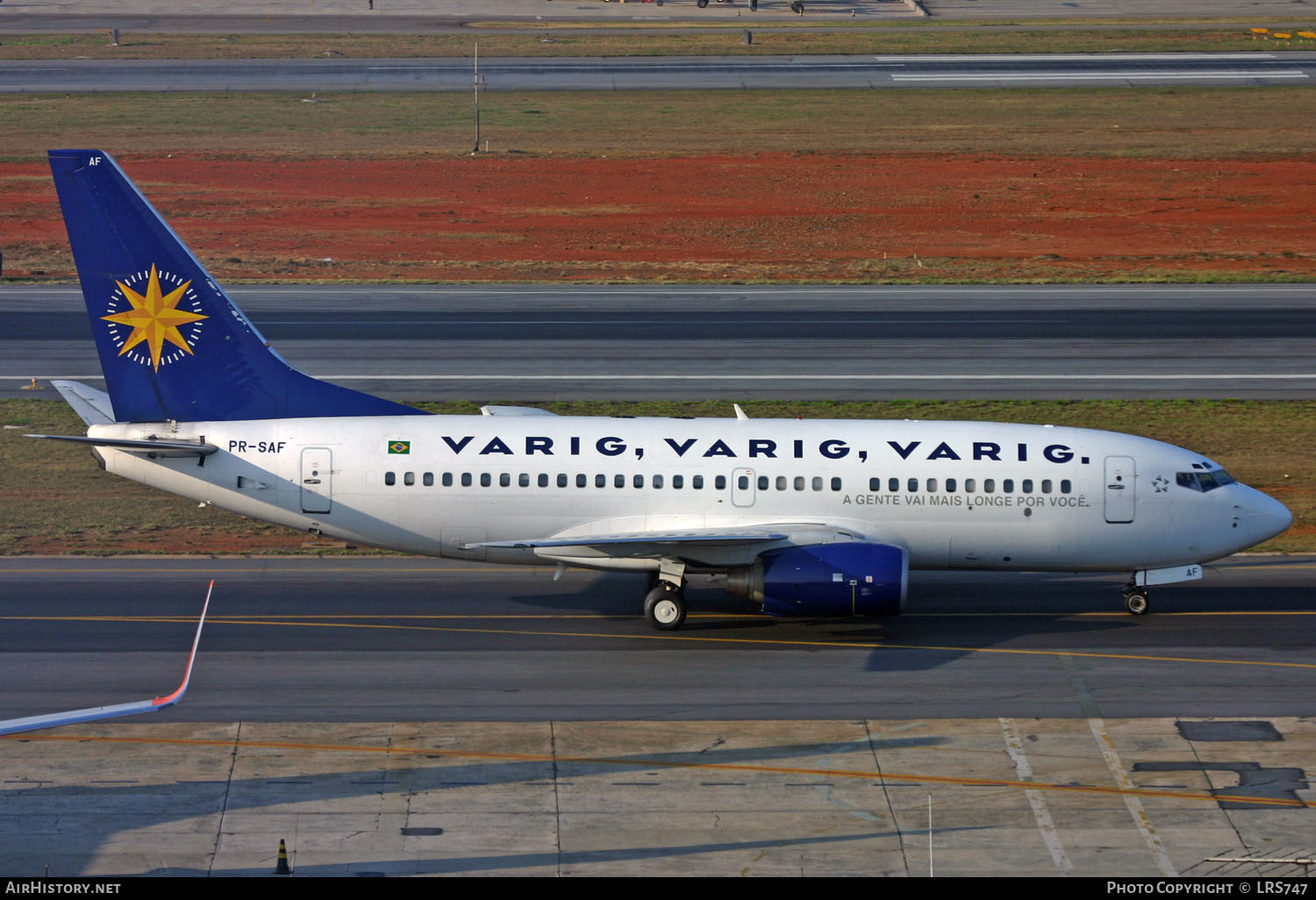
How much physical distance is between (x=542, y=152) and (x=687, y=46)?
120ft

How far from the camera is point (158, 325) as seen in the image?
101ft

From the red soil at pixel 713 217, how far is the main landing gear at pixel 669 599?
114 feet

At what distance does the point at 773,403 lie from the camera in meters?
46.1

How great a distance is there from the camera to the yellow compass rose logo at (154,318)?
1201 inches

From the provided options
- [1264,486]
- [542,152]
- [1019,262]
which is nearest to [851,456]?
[1264,486]

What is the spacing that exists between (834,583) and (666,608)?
12.0 feet

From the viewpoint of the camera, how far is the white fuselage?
30328mm

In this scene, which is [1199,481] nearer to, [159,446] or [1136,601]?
[1136,601]

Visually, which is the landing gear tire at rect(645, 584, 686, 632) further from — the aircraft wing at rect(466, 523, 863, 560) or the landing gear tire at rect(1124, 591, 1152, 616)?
the landing gear tire at rect(1124, 591, 1152, 616)

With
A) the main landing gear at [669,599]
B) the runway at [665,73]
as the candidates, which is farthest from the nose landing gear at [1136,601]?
the runway at [665,73]

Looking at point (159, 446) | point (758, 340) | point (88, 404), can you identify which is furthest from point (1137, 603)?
point (758, 340)

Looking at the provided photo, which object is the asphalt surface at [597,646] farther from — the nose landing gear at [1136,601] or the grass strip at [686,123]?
the grass strip at [686,123]
